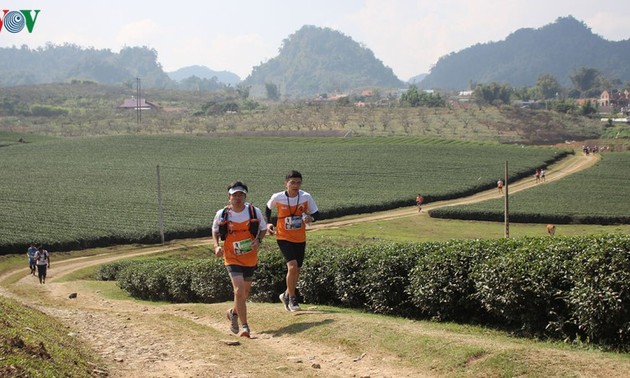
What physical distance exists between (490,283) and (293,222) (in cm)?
339

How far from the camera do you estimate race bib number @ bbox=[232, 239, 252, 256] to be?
12344 millimetres

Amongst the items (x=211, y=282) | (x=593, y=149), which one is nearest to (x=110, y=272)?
(x=211, y=282)

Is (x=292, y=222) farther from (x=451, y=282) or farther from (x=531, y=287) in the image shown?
(x=531, y=287)

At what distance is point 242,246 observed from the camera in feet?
40.5

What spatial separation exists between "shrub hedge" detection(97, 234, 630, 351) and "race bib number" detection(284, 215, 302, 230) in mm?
1447

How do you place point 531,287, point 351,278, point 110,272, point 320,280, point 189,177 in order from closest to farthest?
point 531,287, point 351,278, point 320,280, point 110,272, point 189,177

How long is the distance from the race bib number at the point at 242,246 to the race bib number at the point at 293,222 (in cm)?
119

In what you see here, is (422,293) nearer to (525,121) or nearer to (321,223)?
(321,223)

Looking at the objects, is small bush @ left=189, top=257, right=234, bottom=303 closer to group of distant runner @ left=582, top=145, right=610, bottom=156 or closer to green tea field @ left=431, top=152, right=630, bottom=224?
green tea field @ left=431, top=152, right=630, bottom=224

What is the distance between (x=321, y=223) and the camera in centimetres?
5391

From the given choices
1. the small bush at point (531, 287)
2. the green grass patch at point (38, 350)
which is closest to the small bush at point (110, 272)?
the green grass patch at point (38, 350)

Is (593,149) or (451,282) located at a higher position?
(451,282)

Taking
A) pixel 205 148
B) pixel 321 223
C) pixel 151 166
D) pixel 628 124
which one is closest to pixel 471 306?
pixel 321 223

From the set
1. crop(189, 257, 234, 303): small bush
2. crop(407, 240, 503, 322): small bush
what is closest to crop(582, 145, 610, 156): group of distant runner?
crop(189, 257, 234, 303): small bush
